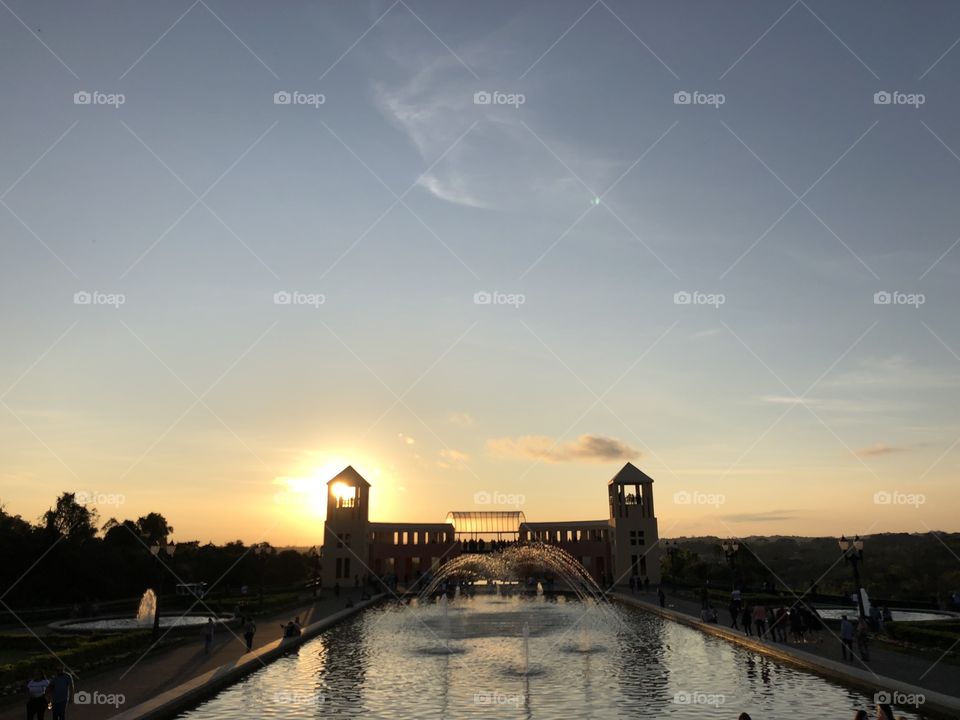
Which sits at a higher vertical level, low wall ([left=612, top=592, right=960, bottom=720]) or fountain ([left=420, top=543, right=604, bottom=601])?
fountain ([left=420, top=543, right=604, bottom=601])

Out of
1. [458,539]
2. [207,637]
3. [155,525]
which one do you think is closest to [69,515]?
[155,525]

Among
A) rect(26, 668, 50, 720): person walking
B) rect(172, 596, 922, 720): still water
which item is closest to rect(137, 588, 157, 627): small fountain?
rect(172, 596, 922, 720): still water

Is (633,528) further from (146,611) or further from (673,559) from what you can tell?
(146,611)

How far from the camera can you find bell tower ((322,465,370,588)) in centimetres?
6981

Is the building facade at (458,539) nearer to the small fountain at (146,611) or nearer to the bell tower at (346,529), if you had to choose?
the bell tower at (346,529)

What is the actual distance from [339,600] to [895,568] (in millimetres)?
94353

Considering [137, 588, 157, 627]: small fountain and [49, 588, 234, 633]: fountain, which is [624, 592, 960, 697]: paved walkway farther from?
[137, 588, 157, 627]: small fountain

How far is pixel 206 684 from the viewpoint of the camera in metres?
19.6

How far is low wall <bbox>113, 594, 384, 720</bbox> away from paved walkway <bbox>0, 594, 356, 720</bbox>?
47 centimetres

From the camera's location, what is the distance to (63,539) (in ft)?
185

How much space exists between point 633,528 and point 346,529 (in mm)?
29373

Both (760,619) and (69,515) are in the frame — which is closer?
(760,619)

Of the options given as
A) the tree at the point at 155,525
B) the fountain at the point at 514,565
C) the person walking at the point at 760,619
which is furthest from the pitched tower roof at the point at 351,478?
the person walking at the point at 760,619

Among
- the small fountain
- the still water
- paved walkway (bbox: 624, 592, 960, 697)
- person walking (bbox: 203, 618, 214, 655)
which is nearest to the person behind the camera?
the still water
